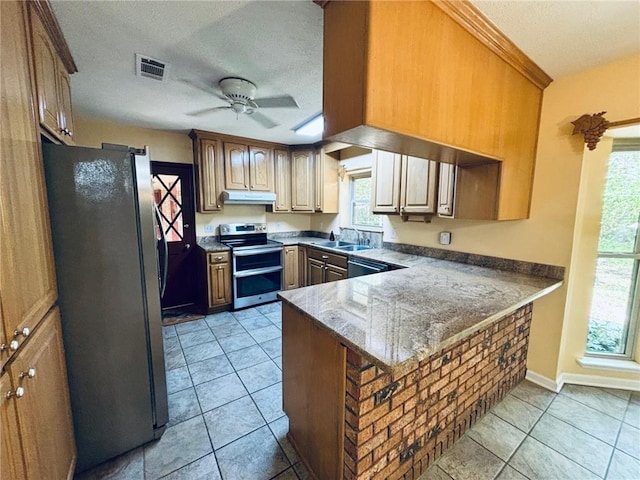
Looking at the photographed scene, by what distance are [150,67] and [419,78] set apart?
182 centimetres

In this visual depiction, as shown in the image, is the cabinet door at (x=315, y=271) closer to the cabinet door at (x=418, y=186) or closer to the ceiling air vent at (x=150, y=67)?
the cabinet door at (x=418, y=186)

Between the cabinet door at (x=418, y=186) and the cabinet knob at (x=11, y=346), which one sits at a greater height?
the cabinet door at (x=418, y=186)

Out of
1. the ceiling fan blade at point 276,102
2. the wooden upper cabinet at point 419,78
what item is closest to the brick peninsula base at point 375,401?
the wooden upper cabinet at point 419,78

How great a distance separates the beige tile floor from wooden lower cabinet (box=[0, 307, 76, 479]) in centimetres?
43

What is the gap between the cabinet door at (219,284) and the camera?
3.48 metres

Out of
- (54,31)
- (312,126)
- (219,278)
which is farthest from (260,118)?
(219,278)

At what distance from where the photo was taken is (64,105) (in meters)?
1.74

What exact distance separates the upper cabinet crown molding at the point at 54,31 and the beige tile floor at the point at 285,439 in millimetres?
2402

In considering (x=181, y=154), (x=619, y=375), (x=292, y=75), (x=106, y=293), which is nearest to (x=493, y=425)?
(x=619, y=375)

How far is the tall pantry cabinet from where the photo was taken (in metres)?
0.85

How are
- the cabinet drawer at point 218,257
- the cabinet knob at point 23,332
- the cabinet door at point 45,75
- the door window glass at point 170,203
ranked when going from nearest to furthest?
the cabinet knob at point 23,332 < the cabinet door at point 45,75 < the cabinet drawer at point 218,257 < the door window glass at point 170,203

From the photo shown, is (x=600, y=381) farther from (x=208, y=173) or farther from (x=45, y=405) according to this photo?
(x=208, y=173)

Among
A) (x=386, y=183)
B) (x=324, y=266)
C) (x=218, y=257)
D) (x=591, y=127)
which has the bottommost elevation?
(x=324, y=266)

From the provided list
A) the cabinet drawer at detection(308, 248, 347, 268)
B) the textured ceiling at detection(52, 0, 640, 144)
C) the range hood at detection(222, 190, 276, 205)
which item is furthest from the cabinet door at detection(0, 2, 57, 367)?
the cabinet drawer at detection(308, 248, 347, 268)
